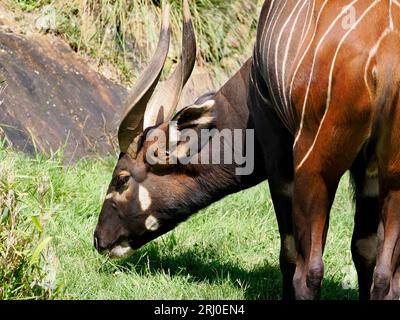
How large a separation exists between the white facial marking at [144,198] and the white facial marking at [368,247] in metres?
1.55

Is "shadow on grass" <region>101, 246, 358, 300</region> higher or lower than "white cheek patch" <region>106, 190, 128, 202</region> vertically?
lower

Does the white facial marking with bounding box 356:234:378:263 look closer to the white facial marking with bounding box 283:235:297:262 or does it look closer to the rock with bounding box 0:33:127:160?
the white facial marking with bounding box 283:235:297:262

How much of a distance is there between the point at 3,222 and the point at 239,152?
2089mm

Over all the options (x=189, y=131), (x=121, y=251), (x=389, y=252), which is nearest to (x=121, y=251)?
(x=121, y=251)

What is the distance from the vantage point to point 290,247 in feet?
22.9

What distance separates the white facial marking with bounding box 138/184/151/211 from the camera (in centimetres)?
736

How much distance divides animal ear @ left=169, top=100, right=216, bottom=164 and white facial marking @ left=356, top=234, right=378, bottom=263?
133 centimetres

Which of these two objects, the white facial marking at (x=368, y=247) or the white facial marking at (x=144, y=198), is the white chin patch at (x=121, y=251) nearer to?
the white facial marking at (x=144, y=198)

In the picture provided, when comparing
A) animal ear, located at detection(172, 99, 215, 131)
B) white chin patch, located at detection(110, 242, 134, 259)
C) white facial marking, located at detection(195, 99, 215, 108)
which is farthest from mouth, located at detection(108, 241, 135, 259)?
white facial marking, located at detection(195, 99, 215, 108)

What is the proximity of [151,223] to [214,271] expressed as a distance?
1.93ft

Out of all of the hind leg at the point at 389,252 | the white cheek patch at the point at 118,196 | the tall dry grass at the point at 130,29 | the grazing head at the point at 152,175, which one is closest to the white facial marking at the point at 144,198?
the grazing head at the point at 152,175

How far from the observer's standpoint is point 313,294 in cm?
580

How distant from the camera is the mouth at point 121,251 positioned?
24.5 feet

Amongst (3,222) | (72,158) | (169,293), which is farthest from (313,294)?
(72,158)
